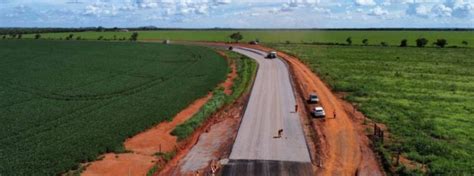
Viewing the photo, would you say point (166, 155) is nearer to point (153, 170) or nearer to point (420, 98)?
point (153, 170)

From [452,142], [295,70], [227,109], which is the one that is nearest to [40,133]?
[227,109]

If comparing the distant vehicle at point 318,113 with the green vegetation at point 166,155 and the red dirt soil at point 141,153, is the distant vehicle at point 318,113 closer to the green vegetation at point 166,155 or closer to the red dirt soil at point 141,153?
the red dirt soil at point 141,153

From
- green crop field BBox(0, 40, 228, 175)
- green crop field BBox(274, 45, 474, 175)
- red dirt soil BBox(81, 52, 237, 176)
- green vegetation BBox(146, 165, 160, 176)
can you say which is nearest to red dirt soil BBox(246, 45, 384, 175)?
green crop field BBox(274, 45, 474, 175)

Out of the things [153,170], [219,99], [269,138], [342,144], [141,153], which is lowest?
[153,170]

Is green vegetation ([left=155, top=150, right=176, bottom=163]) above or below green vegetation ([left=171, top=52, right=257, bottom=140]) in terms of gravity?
below

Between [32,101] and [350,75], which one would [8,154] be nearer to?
[32,101]

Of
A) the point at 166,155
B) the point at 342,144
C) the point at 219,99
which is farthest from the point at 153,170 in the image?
the point at 219,99

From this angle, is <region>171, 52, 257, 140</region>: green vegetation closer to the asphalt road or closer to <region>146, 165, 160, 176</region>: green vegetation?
the asphalt road
